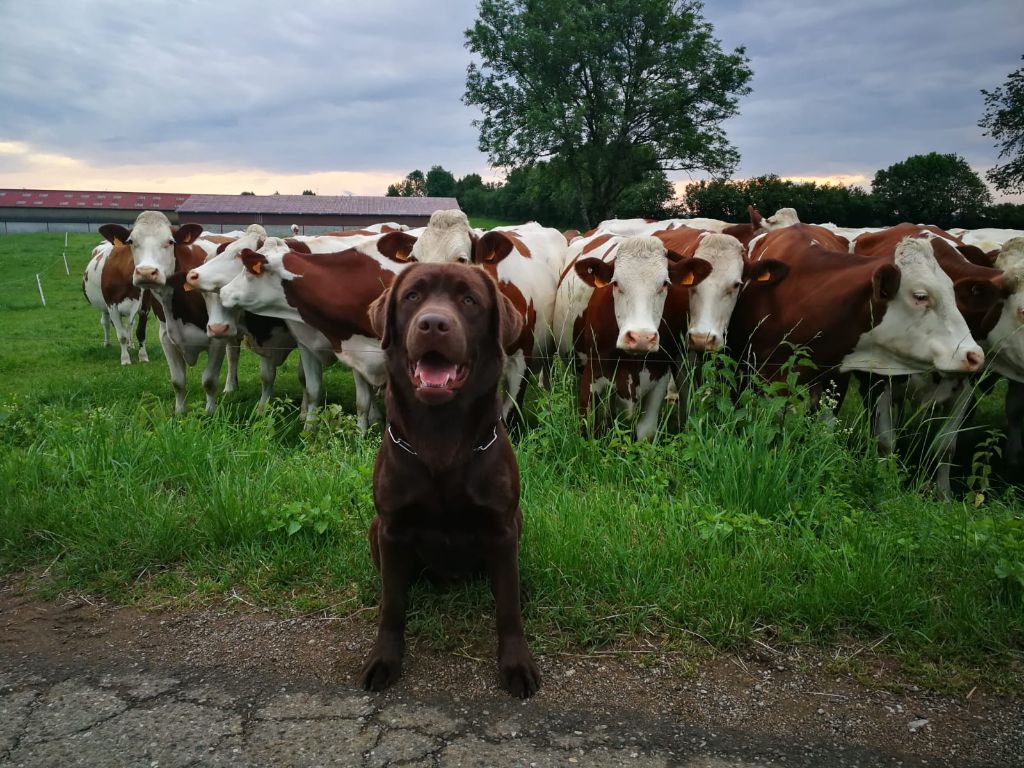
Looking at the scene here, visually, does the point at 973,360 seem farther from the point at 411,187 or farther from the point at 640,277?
the point at 411,187

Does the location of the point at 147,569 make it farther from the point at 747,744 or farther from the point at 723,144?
the point at 723,144

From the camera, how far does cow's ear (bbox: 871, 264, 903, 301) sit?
5.17 metres

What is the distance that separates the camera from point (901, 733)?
2.43 meters

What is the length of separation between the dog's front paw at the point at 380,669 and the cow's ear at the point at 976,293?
4.86 m

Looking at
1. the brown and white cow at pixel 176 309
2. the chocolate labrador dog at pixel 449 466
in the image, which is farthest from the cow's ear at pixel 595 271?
the brown and white cow at pixel 176 309

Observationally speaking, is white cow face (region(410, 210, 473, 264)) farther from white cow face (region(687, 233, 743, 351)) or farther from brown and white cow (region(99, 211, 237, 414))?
brown and white cow (region(99, 211, 237, 414))

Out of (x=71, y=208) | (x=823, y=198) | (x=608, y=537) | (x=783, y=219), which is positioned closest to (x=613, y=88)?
(x=823, y=198)

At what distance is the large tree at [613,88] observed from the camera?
2966 cm

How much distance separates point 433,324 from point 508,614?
111 cm

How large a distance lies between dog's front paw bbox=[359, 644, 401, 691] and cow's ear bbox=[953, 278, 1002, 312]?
4.86 meters

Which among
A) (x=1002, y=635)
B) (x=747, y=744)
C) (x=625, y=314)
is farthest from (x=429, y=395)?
(x=625, y=314)

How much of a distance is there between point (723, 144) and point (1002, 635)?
30.1 meters

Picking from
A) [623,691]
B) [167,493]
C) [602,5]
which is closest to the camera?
[623,691]

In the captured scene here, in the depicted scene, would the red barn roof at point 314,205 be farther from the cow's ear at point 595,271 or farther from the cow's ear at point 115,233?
the cow's ear at point 595,271
